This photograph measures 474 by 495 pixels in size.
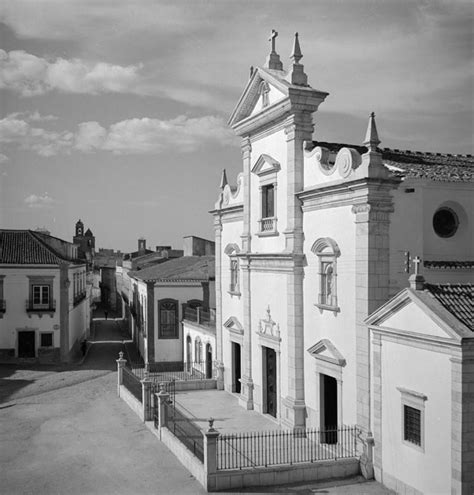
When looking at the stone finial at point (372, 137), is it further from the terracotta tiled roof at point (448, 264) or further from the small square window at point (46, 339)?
the small square window at point (46, 339)

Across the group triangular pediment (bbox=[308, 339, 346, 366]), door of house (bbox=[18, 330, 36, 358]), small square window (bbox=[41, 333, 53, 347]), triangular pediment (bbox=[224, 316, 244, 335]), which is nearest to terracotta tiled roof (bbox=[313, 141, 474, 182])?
triangular pediment (bbox=[308, 339, 346, 366])

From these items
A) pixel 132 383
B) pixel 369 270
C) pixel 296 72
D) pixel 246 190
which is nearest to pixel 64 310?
pixel 132 383

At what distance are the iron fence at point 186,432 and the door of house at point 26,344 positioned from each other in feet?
54.8

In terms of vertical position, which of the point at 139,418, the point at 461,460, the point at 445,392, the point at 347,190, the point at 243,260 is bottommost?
the point at 139,418

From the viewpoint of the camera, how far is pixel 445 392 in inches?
489

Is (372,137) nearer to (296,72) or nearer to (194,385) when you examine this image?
(296,72)

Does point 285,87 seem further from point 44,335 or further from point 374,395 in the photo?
point 44,335

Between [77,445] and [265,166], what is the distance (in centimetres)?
1126

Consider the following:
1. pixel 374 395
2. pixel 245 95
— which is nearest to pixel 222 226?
pixel 245 95

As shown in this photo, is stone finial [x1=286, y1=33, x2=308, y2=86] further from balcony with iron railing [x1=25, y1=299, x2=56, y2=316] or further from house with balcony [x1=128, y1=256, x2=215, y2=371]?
balcony with iron railing [x1=25, y1=299, x2=56, y2=316]

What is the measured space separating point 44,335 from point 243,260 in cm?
1704

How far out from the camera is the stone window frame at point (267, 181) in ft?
66.1

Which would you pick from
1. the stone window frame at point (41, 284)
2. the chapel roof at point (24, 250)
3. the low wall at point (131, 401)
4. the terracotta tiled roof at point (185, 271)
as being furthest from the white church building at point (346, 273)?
the chapel roof at point (24, 250)

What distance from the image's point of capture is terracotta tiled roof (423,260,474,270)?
1599 cm
